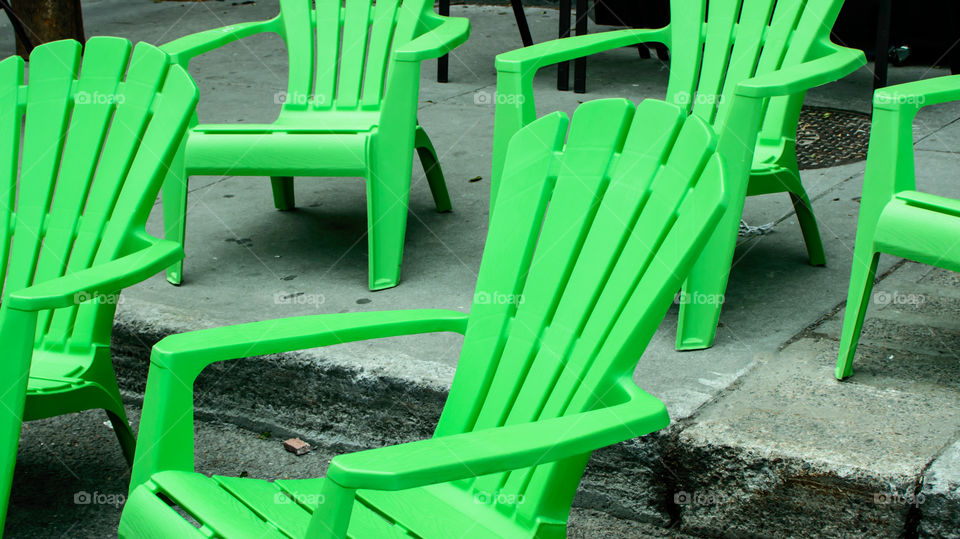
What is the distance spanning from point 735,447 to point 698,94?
1.49 m

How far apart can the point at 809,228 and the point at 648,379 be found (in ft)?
3.21

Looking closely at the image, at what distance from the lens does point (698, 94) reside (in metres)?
3.53

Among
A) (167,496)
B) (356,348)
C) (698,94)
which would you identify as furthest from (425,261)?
(167,496)

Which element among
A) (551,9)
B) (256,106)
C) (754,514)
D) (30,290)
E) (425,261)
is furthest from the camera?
(551,9)

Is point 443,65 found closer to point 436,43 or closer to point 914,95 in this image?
point 436,43

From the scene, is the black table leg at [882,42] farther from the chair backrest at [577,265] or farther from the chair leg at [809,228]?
the chair backrest at [577,265]

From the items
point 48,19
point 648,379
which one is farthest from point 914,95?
point 48,19

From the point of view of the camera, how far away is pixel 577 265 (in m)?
2.12

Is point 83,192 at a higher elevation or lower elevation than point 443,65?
higher

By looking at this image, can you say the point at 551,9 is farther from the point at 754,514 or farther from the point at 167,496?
the point at 167,496

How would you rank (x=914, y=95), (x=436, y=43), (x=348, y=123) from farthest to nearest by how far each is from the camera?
1. (x=348, y=123)
2. (x=436, y=43)
3. (x=914, y=95)

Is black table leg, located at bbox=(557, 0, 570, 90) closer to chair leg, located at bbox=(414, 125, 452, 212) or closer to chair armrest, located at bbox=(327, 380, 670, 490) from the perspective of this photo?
chair leg, located at bbox=(414, 125, 452, 212)

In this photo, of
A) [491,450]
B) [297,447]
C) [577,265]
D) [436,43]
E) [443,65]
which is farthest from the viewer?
[443,65]

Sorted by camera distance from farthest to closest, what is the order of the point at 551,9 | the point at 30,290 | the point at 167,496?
the point at 551,9 < the point at 30,290 < the point at 167,496
